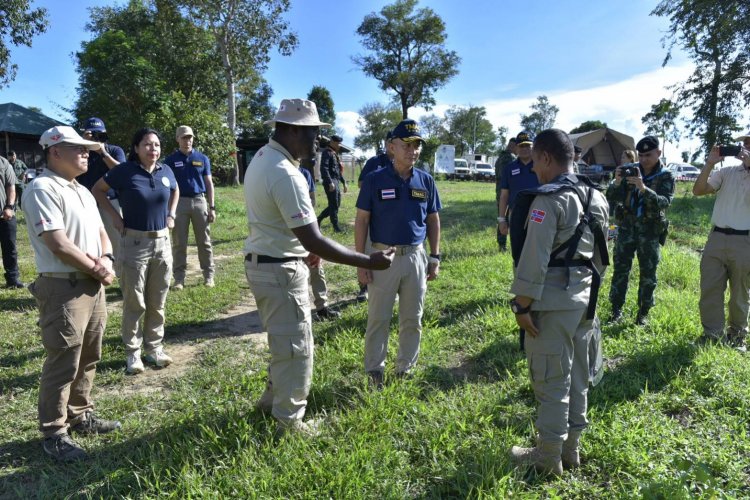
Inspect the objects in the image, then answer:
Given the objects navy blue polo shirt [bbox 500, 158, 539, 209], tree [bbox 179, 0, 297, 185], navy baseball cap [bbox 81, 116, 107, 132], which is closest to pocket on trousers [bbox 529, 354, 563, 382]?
navy blue polo shirt [bbox 500, 158, 539, 209]

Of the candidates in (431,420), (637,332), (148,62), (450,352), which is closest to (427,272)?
(450,352)

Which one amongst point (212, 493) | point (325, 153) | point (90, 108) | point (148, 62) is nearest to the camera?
point (212, 493)

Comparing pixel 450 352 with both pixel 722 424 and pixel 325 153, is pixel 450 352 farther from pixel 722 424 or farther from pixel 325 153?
pixel 325 153

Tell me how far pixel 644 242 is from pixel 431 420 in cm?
312

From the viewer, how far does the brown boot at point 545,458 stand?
102 inches

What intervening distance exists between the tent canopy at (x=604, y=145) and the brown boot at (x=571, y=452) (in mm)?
24677

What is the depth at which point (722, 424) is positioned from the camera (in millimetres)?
3121

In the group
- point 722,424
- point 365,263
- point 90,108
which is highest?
point 90,108

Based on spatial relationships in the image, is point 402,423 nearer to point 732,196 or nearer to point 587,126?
point 732,196

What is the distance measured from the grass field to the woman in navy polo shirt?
0.34 meters

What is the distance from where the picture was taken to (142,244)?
3.98 meters

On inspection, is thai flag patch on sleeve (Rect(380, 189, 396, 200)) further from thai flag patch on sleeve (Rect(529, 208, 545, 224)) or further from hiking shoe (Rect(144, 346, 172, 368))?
hiking shoe (Rect(144, 346, 172, 368))

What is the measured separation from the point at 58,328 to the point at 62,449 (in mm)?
751

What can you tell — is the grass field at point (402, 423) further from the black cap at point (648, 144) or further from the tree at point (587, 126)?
the tree at point (587, 126)
